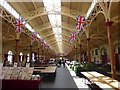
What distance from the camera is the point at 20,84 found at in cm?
873

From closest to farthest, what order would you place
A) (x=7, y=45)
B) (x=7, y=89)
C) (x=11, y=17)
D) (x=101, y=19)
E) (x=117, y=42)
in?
(x=7, y=89)
(x=11, y=17)
(x=101, y=19)
(x=117, y=42)
(x=7, y=45)

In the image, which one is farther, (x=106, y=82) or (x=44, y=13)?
(x=44, y=13)

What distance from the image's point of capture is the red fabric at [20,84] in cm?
857

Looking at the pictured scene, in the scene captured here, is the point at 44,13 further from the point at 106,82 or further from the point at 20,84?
the point at 106,82

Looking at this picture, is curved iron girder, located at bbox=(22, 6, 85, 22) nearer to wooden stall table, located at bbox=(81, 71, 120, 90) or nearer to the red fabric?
wooden stall table, located at bbox=(81, 71, 120, 90)

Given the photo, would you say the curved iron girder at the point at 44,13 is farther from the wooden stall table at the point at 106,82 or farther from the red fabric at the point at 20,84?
the red fabric at the point at 20,84

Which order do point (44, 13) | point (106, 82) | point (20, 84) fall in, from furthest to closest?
point (44, 13), point (20, 84), point (106, 82)

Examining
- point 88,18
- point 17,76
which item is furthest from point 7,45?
point 17,76

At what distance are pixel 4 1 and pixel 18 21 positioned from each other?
2.53 meters

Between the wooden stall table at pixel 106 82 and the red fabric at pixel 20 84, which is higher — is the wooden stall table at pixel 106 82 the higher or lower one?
the higher one

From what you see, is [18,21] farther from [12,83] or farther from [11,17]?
[12,83]

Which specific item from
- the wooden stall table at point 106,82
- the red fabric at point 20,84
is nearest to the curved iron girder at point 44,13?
the wooden stall table at point 106,82

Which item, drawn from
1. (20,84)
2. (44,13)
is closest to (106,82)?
(20,84)

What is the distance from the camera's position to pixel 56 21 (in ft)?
92.2
